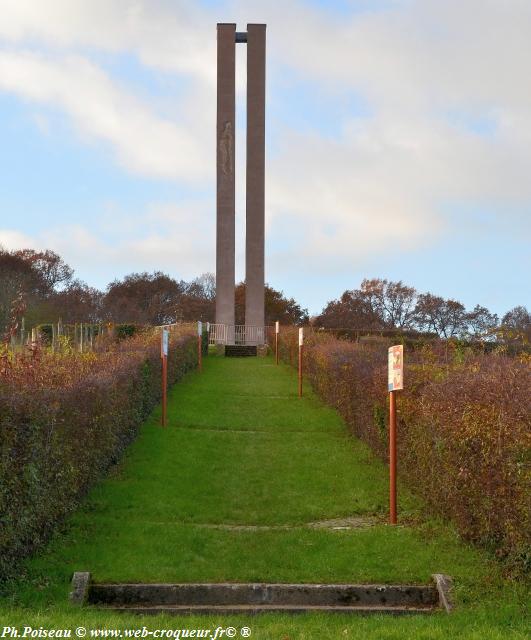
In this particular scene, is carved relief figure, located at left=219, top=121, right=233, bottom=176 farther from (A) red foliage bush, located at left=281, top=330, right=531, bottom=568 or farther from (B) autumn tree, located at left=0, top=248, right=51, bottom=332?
(A) red foliage bush, located at left=281, top=330, right=531, bottom=568

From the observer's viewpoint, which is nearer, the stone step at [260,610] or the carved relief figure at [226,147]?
the stone step at [260,610]

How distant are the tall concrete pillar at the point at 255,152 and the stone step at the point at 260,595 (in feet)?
113

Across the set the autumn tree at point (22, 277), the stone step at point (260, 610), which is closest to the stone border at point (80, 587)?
the stone step at point (260, 610)

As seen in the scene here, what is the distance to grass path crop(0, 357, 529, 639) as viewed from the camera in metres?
6.00

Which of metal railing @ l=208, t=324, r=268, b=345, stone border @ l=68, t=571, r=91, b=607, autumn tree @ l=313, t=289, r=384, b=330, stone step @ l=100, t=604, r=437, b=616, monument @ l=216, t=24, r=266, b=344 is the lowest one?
stone step @ l=100, t=604, r=437, b=616

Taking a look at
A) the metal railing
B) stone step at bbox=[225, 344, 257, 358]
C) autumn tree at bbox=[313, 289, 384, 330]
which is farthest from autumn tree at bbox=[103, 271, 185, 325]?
stone step at bbox=[225, 344, 257, 358]

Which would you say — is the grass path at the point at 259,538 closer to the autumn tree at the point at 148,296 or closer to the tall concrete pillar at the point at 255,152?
the tall concrete pillar at the point at 255,152

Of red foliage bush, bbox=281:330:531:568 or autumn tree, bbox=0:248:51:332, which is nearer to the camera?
red foliage bush, bbox=281:330:531:568

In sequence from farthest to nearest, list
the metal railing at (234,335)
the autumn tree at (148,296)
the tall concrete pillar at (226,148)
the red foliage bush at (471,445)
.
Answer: the autumn tree at (148,296)
the metal railing at (234,335)
the tall concrete pillar at (226,148)
the red foliage bush at (471,445)

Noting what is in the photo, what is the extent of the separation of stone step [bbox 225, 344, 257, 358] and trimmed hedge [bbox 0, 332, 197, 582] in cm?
2452

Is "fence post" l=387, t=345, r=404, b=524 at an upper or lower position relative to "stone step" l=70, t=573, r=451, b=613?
upper

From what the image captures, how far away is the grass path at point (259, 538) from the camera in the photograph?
6004 millimetres

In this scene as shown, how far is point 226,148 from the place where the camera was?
41.4 metres

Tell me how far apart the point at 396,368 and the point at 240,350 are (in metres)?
28.9
